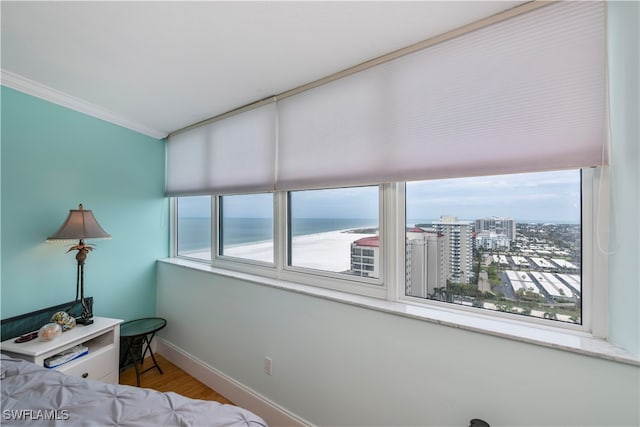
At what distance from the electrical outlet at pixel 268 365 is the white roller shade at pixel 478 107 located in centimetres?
135

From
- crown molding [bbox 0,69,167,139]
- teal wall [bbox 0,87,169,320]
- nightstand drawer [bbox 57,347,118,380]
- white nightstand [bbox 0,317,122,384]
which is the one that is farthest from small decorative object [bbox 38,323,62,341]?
crown molding [bbox 0,69,167,139]

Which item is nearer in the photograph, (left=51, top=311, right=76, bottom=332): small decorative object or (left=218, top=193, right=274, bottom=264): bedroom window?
(left=51, top=311, right=76, bottom=332): small decorative object

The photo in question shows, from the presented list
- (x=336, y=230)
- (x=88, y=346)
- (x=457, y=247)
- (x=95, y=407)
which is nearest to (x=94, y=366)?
(x=88, y=346)

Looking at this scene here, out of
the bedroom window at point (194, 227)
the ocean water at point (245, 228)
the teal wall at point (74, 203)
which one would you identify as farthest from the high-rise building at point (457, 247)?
the teal wall at point (74, 203)

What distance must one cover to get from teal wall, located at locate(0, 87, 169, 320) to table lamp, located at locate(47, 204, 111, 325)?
0.63 feet

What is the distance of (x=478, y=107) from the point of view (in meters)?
1.23

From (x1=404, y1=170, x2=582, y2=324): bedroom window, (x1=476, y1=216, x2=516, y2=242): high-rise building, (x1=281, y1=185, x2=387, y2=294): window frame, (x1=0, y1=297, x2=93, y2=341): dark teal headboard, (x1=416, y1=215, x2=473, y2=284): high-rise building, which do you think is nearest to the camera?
(x1=404, y1=170, x2=582, y2=324): bedroom window

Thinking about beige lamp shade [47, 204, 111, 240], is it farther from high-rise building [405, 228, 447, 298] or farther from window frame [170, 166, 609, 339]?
high-rise building [405, 228, 447, 298]

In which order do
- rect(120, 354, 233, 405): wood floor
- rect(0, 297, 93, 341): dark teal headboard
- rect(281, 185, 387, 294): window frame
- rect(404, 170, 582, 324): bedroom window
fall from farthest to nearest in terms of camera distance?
rect(120, 354, 233, 405): wood floor → rect(0, 297, 93, 341): dark teal headboard → rect(281, 185, 387, 294): window frame → rect(404, 170, 582, 324): bedroom window

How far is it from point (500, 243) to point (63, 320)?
116 inches

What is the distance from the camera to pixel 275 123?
6.60 feet

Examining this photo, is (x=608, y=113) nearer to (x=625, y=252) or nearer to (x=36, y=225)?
(x=625, y=252)

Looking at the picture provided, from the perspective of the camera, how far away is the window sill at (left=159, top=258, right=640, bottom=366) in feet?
3.21

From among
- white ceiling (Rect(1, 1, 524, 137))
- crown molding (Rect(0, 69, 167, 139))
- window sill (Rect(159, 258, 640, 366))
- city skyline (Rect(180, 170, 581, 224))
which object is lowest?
window sill (Rect(159, 258, 640, 366))
